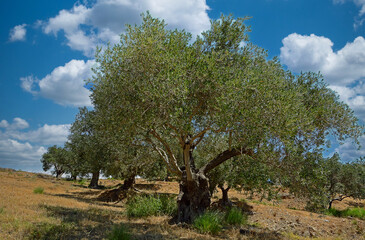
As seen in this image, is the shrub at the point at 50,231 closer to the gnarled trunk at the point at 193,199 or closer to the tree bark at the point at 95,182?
the gnarled trunk at the point at 193,199


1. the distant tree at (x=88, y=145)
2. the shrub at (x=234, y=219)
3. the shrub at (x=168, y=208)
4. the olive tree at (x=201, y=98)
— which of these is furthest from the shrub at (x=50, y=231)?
the distant tree at (x=88, y=145)

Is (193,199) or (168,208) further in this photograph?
(168,208)

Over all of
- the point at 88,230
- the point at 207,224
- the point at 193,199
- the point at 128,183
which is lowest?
the point at 88,230

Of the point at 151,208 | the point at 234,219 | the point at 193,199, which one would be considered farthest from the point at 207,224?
the point at 151,208

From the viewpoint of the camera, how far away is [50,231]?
11125mm

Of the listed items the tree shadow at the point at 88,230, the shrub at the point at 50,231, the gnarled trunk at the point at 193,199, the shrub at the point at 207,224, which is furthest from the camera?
the gnarled trunk at the point at 193,199

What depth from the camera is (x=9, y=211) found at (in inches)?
544

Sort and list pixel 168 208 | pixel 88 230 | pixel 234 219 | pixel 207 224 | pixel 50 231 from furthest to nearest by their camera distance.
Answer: pixel 168 208 < pixel 234 219 < pixel 207 224 < pixel 88 230 < pixel 50 231

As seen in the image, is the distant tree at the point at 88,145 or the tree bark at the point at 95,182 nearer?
the distant tree at the point at 88,145

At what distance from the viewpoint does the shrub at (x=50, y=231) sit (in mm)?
10469

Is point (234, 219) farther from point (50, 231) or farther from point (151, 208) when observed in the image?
point (50, 231)

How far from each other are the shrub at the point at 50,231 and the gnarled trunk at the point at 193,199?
658 centimetres

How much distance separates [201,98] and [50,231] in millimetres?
9130

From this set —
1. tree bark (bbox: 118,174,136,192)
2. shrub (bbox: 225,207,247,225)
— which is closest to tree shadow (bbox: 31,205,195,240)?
shrub (bbox: 225,207,247,225)
